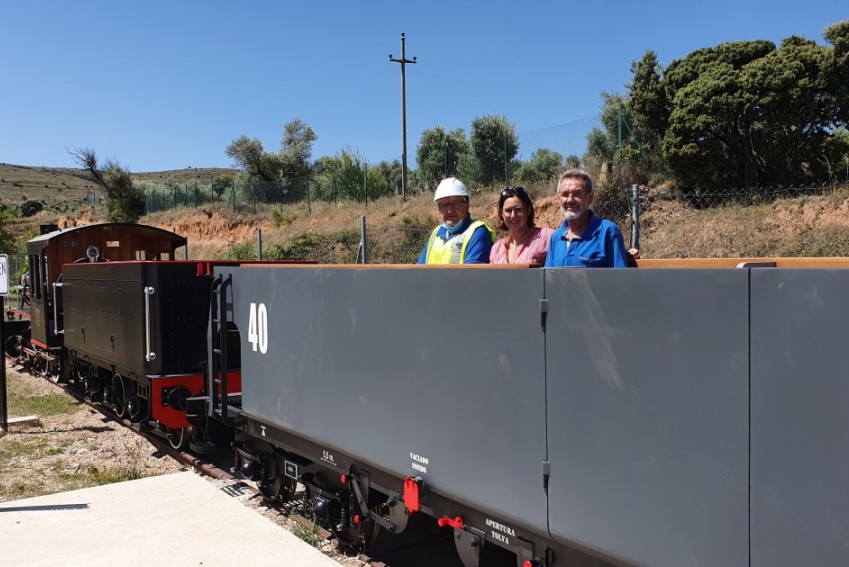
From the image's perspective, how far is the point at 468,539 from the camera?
11.8ft

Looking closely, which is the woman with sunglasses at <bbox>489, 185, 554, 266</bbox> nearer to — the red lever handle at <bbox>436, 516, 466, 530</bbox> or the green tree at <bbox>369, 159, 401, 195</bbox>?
the red lever handle at <bbox>436, 516, 466, 530</bbox>

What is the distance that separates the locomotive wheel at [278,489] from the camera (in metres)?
6.30

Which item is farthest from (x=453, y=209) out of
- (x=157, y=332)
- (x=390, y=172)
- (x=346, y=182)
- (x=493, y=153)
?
(x=390, y=172)

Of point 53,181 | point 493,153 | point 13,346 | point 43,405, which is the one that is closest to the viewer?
point 43,405

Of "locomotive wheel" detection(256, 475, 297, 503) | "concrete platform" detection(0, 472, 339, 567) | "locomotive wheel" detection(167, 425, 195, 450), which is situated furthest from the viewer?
"locomotive wheel" detection(167, 425, 195, 450)

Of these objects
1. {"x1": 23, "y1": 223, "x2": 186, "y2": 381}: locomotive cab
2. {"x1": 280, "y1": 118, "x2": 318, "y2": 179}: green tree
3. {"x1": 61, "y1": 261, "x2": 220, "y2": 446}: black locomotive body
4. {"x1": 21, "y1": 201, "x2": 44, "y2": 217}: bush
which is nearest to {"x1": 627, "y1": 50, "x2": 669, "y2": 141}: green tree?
{"x1": 23, "y1": 223, "x2": 186, "y2": 381}: locomotive cab

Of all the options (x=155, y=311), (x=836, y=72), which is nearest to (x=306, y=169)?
(x=836, y=72)

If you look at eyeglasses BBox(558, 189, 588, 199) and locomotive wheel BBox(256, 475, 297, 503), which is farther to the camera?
locomotive wheel BBox(256, 475, 297, 503)

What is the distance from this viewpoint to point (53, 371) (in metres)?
13.3

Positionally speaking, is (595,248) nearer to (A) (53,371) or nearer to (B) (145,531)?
(B) (145,531)

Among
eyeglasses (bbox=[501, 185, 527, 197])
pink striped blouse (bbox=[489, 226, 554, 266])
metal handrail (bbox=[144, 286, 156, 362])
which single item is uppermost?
eyeglasses (bbox=[501, 185, 527, 197])

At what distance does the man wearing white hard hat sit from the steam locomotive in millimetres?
761

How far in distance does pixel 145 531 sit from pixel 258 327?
190 centimetres

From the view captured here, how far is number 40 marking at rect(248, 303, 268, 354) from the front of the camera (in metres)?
5.38
